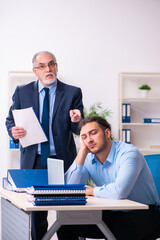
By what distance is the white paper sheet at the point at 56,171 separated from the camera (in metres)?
2.13

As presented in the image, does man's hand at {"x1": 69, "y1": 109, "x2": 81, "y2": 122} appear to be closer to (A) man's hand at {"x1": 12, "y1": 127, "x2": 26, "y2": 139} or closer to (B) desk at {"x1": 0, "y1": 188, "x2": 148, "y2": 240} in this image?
(A) man's hand at {"x1": 12, "y1": 127, "x2": 26, "y2": 139}

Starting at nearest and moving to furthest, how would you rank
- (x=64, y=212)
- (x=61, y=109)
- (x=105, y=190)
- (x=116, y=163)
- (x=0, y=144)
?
(x=64, y=212), (x=105, y=190), (x=116, y=163), (x=61, y=109), (x=0, y=144)

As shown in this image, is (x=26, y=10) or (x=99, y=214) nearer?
(x=99, y=214)

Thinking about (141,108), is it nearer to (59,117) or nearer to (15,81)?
(15,81)

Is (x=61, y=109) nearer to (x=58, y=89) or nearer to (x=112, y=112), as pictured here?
(x=58, y=89)

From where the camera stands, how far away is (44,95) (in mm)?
2785

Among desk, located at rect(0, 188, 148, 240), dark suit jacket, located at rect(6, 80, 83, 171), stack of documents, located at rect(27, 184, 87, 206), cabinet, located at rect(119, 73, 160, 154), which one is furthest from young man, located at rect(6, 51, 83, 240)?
cabinet, located at rect(119, 73, 160, 154)

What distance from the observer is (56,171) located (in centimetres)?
218

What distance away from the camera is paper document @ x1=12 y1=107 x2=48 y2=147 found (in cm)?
261

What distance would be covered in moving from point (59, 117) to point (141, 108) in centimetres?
371

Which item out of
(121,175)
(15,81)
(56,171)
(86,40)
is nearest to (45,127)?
(56,171)

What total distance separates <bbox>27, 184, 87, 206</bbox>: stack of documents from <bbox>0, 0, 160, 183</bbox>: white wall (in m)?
4.45

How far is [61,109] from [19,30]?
3731mm

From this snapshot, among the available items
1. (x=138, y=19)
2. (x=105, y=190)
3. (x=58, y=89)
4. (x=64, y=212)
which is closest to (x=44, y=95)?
(x=58, y=89)
